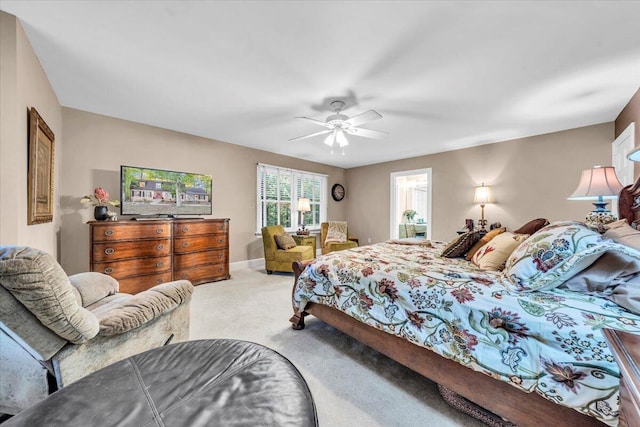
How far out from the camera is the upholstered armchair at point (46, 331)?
2.99ft

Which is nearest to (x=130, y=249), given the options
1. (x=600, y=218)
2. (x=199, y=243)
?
(x=199, y=243)

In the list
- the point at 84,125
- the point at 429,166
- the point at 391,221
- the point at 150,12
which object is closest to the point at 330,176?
the point at 391,221

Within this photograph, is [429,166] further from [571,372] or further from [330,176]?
[571,372]

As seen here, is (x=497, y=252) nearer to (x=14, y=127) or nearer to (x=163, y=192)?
(x=14, y=127)

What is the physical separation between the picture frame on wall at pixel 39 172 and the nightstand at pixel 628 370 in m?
3.17

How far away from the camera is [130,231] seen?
3068mm

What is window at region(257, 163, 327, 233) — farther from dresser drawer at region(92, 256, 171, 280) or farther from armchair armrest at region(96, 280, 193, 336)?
armchair armrest at region(96, 280, 193, 336)

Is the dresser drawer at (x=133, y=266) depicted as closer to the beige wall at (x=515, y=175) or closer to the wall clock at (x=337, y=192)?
the wall clock at (x=337, y=192)

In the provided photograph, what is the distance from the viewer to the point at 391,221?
585cm

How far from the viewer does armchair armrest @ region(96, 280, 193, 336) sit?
47.3 inches

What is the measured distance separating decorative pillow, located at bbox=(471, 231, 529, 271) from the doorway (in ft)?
11.0

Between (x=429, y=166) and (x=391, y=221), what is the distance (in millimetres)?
1488

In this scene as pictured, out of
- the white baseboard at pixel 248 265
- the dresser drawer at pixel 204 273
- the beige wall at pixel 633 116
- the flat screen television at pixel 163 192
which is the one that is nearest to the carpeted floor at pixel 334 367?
the dresser drawer at pixel 204 273

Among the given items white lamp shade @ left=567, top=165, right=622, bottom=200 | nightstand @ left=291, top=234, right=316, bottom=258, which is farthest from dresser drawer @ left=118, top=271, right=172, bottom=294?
white lamp shade @ left=567, top=165, right=622, bottom=200
